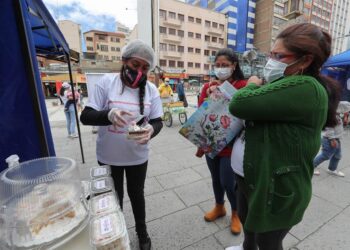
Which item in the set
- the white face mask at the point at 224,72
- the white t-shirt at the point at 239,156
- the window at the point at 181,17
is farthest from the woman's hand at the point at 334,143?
the window at the point at 181,17

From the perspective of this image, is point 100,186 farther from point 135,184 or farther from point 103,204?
point 135,184

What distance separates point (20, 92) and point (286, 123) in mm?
1712

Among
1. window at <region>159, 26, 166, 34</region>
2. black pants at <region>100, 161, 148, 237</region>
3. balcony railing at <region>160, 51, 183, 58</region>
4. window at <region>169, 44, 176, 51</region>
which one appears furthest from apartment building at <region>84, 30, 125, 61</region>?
black pants at <region>100, 161, 148, 237</region>

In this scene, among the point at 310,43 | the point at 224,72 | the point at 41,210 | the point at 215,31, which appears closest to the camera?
the point at 41,210

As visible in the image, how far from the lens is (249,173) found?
3.66 feet

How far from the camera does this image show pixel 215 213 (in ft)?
7.35

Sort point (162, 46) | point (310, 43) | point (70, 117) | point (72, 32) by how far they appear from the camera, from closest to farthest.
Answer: point (310, 43) → point (70, 117) → point (162, 46) → point (72, 32)

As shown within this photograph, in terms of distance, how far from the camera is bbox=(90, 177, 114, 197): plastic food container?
1.19 meters

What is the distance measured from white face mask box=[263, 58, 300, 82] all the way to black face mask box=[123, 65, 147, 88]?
90cm

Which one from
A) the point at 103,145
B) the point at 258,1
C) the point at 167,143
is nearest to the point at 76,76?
the point at 167,143

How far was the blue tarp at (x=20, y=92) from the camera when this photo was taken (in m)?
1.27

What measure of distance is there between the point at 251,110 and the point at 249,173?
37 centimetres

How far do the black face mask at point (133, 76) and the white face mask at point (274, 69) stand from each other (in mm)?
900

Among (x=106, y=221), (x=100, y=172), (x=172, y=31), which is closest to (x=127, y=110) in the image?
(x=100, y=172)
